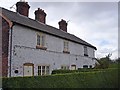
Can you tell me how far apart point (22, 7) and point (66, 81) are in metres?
14.0

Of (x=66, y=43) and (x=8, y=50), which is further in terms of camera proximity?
(x=66, y=43)

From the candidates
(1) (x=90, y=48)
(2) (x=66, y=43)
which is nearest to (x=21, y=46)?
(2) (x=66, y=43)

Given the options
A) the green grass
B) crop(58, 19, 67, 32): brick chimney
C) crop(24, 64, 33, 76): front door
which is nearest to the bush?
the green grass

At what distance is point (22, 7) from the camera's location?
25672mm

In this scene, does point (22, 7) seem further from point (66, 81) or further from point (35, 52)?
point (66, 81)

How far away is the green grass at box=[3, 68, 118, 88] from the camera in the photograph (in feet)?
46.0

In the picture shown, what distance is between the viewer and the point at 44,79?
1401 cm

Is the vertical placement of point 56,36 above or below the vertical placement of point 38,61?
above

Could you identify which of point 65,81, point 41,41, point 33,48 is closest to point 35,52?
point 33,48

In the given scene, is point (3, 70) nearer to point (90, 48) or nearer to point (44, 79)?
point (44, 79)

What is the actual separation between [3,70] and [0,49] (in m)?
1.82

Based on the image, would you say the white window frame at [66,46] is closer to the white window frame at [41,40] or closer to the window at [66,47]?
the window at [66,47]

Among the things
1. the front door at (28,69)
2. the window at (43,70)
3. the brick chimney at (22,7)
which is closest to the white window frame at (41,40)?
the window at (43,70)

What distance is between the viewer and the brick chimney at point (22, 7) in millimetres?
25122
